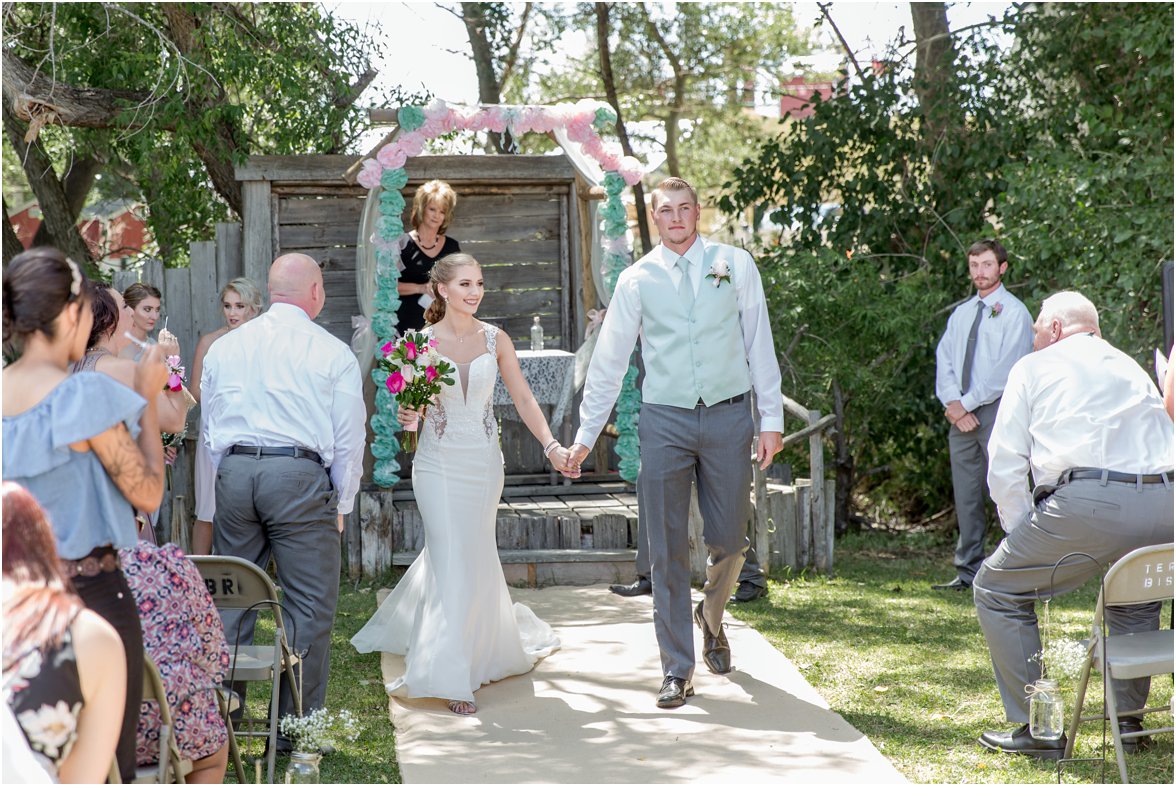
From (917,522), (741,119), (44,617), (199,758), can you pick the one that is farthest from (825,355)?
(741,119)

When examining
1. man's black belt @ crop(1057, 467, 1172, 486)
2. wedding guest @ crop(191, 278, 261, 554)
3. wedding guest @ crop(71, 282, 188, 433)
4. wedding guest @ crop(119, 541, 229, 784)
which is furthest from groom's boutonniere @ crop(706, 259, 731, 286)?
wedding guest @ crop(191, 278, 261, 554)

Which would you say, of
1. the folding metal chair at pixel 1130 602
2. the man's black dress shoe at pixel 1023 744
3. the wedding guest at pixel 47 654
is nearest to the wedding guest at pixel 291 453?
the wedding guest at pixel 47 654

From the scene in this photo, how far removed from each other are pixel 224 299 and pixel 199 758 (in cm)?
451

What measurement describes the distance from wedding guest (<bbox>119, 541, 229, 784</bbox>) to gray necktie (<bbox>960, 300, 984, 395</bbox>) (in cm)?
575

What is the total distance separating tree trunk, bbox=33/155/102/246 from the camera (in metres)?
12.3

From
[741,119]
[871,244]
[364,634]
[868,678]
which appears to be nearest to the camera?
[868,678]

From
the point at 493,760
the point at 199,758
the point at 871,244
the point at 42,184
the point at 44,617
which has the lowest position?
the point at 493,760

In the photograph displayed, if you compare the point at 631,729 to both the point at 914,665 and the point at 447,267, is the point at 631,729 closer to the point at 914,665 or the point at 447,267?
the point at 914,665

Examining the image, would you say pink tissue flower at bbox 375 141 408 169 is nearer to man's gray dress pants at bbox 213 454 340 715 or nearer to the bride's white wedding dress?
the bride's white wedding dress

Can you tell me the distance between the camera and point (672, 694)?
5.56 metres

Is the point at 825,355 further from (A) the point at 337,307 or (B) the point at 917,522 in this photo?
(A) the point at 337,307

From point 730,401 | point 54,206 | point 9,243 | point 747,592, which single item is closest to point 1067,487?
point 730,401

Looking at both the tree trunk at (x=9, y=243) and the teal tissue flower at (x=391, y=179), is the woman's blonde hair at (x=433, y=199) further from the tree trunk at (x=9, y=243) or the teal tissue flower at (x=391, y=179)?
the tree trunk at (x=9, y=243)

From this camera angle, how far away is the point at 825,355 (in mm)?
10055
